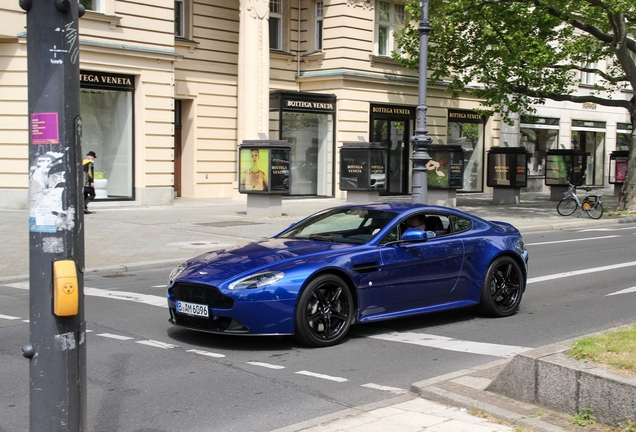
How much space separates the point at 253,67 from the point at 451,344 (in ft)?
65.5

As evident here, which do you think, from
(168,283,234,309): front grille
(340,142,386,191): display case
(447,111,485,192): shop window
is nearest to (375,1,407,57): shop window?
(447,111,485,192): shop window

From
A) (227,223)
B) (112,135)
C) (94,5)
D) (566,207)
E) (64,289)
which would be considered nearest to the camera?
(64,289)

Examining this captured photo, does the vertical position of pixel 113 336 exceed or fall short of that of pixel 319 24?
it falls short

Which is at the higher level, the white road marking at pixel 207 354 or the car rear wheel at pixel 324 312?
the car rear wheel at pixel 324 312

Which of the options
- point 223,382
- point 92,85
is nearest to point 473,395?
point 223,382

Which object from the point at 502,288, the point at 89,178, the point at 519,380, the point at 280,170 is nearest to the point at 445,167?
the point at 280,170

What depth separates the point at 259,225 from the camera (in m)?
19.8

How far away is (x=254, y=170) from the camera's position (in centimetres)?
2236

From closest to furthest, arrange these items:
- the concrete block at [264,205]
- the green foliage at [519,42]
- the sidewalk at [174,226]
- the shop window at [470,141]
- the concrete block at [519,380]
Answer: the concrete block at [519,380] < the sidewalk at [174,226] < the concrete block at [264,205] < the green foliage at [519,42] < the shop window at [470,141]

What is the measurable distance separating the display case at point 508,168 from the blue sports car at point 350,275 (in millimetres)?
20539

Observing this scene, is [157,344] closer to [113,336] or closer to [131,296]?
[113,336]

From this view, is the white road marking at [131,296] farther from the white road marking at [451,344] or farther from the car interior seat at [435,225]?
the car interior seat at [435,225]

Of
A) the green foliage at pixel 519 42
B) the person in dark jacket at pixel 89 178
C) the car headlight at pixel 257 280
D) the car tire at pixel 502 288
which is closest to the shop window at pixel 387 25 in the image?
the green foliage at pixel 519 42

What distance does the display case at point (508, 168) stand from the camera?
97.8 feet
